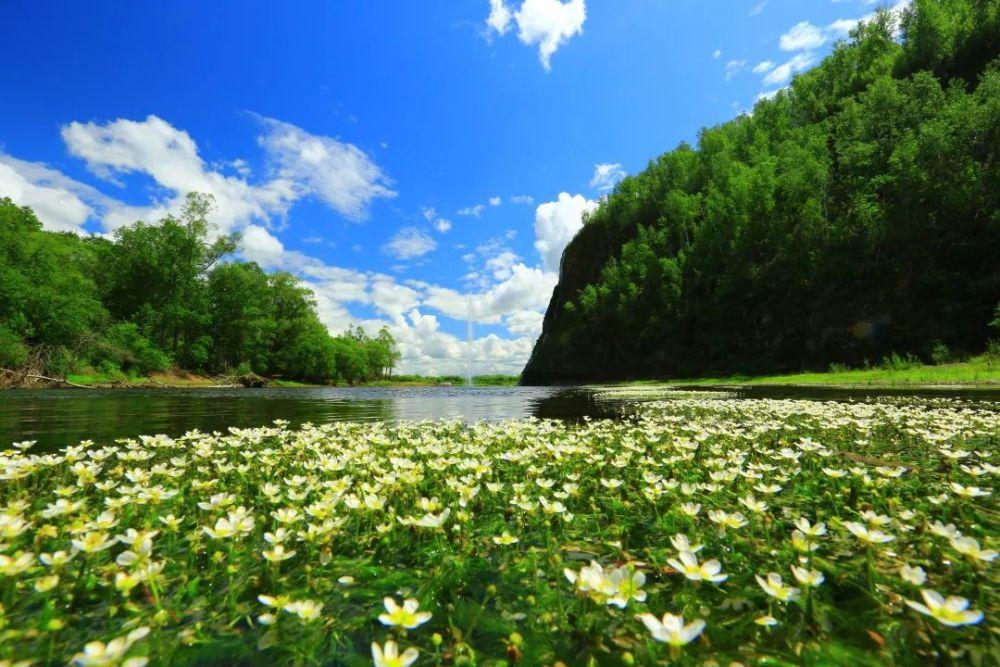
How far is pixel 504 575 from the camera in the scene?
305 cm

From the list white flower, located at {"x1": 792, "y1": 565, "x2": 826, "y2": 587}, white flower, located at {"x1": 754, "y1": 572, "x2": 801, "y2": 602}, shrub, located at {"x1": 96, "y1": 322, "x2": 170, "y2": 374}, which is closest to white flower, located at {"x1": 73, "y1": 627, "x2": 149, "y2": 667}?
white flower, located at {"x1": 754, "y1": 572, "x2": 801, "y2": 602}

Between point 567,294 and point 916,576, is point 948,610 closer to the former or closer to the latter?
point 916,576

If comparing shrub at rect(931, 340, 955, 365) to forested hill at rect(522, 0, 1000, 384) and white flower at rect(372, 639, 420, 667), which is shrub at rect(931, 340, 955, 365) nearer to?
forested hill at rect(522, 0, 1000, 384)

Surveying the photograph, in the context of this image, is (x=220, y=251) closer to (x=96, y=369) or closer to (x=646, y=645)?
(x=96, y=369)

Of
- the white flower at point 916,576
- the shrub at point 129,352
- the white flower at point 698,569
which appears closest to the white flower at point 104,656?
the white flower at point 698,569

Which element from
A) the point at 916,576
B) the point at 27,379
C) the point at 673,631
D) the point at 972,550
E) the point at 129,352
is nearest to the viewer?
the point at 673,631

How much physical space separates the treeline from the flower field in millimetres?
46021

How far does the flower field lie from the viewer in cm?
214

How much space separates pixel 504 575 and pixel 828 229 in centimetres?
5639

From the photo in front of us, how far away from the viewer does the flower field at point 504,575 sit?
7.04ft

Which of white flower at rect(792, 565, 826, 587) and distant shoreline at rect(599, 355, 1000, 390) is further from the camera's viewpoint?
distant shoreline at rect(599, 355, 1000, 390)

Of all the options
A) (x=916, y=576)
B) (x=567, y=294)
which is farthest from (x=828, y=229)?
(x=916, y=576)

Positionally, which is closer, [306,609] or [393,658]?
[393,658]

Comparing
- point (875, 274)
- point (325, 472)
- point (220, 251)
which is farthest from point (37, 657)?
point (220, 251)
